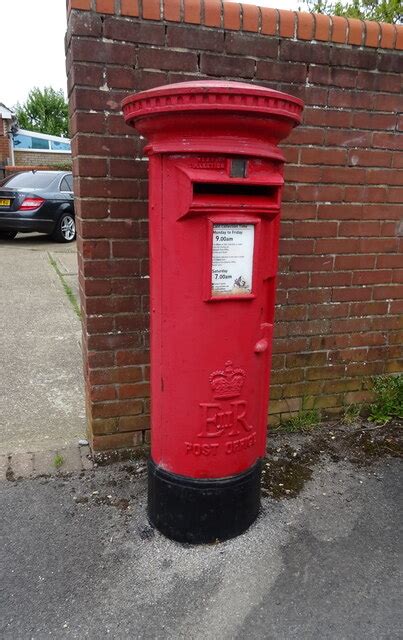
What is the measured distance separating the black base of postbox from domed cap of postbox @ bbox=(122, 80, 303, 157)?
4.80ft

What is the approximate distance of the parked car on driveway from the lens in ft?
34.4

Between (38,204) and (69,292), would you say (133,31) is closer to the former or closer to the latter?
(69,292)

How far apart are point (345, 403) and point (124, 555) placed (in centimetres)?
191

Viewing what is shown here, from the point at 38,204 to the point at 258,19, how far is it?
8.71 metres

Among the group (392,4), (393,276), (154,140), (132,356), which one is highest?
(392,4)

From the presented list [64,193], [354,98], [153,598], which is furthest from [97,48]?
[64,193]

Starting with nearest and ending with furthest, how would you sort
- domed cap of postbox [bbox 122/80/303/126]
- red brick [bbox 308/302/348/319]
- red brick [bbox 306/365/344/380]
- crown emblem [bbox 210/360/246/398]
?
domed cap of postbox [bbox 122/80/303/126] → crown emblem [bbox 210/360/246/398] → red brick [bbox 308/302/348/319] → red brick [bbox 306/365/344/380]

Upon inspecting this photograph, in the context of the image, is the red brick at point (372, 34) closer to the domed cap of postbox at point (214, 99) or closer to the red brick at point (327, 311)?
the domed cap of postbox at point (214, 99)

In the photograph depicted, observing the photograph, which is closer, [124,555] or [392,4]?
[124,555]

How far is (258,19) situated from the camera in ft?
8.87

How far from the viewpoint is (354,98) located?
3.02 metres

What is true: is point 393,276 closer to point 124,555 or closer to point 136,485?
point 136,485

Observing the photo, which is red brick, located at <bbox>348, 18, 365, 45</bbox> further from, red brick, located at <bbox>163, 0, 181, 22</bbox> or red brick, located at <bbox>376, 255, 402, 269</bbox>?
red brick, located at <bbox>376, 255, 402, 269</bbox>

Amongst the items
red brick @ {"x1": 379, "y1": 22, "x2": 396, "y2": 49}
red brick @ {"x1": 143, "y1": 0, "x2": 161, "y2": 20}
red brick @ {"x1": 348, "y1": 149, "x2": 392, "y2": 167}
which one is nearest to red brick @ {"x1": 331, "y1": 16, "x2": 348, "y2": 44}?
red brick @ {"x1": 379, "y1": 22, "x2": 396, "y2": 49}
